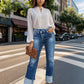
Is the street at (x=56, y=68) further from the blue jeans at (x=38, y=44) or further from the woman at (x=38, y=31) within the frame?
the woman at (x=38, y=31)

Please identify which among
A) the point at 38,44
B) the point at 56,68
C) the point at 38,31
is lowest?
the point at 56,68

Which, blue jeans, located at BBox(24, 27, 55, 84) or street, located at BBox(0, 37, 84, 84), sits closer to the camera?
blue jeans, located at BBox(24, 27, 55, 84)

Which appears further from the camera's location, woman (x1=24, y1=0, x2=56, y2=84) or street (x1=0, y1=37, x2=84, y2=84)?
street (x1=0, y1=37, x2=84, y2=84)

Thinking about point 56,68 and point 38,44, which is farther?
point 56,68

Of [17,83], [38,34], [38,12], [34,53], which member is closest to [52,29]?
[38,34]

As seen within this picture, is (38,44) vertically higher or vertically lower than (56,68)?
higher

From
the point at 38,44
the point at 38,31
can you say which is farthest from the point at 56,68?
the point at 38,31

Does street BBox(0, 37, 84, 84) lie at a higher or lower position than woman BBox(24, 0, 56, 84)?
lower

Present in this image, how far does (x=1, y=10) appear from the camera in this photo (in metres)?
13.3

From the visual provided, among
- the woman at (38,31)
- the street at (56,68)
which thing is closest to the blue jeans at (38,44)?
the woman at (38,31)

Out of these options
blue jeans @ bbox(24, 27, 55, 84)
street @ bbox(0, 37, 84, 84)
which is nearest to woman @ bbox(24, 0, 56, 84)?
blue jeans @ bbox(24, 27, 55, 84)

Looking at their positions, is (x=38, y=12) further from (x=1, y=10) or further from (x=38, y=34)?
(x=1, y=10)

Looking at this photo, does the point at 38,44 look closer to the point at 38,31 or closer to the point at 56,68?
the point at 38,31

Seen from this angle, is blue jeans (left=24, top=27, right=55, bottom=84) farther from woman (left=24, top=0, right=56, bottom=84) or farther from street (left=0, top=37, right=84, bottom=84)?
street (left=0, top=37, right=84, bottom=84)
